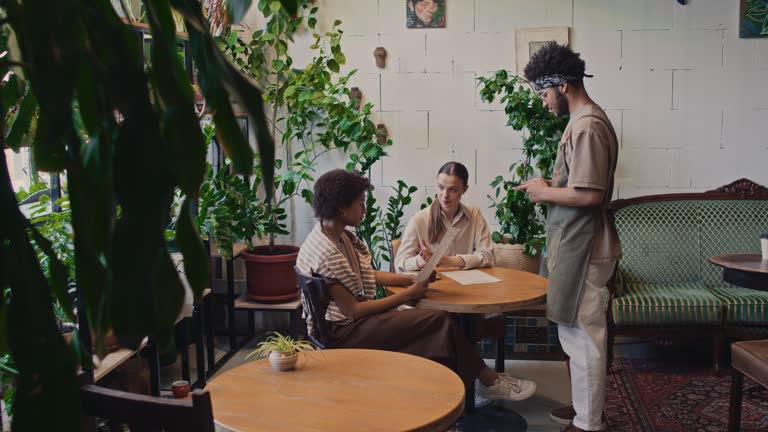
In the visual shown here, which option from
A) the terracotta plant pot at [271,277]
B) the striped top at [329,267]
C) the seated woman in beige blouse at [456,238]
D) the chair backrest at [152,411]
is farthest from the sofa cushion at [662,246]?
the chair backrest at [152,411]

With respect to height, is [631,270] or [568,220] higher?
[568,220]

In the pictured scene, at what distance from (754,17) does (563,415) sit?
282cm

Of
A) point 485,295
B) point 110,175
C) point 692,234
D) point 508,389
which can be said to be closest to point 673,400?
point 508,389

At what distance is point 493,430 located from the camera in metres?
3.28

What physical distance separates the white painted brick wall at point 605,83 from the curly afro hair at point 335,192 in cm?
195

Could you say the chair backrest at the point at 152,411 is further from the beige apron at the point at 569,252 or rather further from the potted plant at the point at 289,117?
the potted plant at the point at 289,117

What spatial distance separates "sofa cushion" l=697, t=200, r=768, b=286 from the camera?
4539 mm

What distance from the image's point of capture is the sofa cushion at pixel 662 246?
456 centimetres

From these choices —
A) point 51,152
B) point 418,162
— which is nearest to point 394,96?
point 418,162

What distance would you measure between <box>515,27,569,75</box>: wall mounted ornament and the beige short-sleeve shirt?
1.84 meters

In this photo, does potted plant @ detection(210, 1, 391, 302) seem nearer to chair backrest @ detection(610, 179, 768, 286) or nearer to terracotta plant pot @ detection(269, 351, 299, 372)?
chair backrest @ detection(610, 179, 768, 286)

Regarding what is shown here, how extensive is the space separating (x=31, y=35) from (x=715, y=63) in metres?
4.75

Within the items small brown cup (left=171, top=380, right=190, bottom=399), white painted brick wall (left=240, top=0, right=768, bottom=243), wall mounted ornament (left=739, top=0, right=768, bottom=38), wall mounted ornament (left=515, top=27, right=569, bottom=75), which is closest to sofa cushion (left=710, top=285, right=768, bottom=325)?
white painted brick wall (left=240, top=0, right=768, bottom=243)

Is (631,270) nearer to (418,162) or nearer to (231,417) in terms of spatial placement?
(418,162)
